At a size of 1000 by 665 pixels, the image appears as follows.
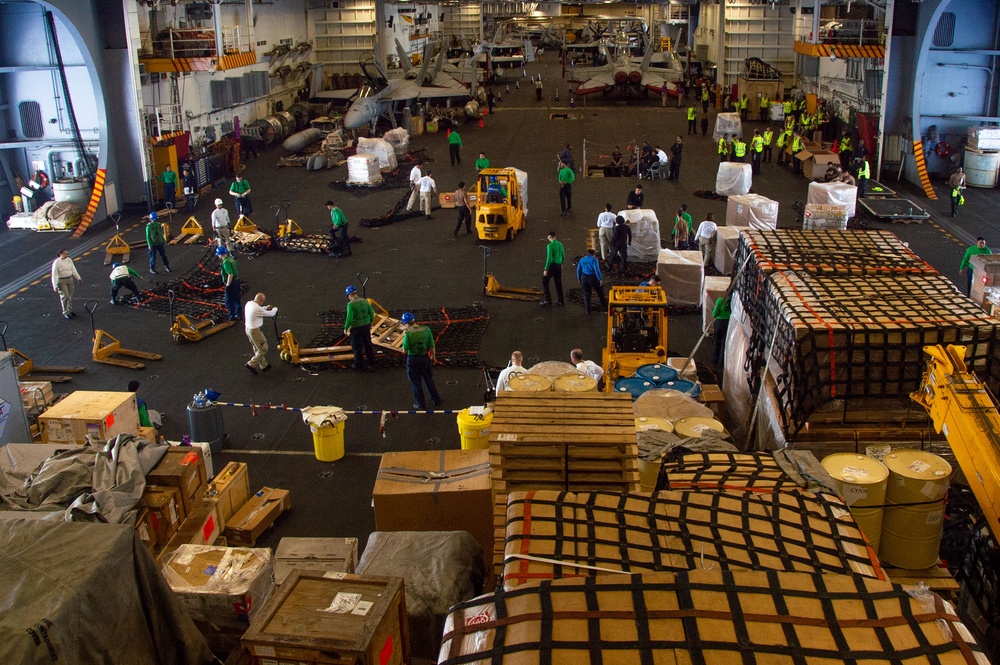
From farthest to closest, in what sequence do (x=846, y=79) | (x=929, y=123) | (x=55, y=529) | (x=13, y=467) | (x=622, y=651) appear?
1. (x=846, y=79)
2. (x=929, y=123)
3. (x=13, y=467)
4. (x=55, y=529)
5. (x=622, y=651)

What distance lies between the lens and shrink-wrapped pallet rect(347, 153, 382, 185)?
1080 inches

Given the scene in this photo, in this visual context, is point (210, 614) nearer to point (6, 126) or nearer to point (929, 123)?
point (6, 126)

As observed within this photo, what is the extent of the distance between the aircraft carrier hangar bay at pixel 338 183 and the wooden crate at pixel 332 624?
3.85 m

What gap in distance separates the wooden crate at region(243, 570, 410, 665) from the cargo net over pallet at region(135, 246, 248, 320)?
11859mm

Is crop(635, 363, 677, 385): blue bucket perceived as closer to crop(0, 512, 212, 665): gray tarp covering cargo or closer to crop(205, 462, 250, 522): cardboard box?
crop(205, 462, 250, 522): cardboard box

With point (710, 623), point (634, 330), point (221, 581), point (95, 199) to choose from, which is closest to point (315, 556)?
point (221, 581)

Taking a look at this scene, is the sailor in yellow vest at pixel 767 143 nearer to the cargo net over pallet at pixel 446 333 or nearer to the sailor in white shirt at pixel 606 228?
the sailor in white shirt at pixel 606 228

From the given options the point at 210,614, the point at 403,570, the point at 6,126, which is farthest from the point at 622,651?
the point at 6,126

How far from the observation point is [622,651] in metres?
3.93

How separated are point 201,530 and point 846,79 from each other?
31169mm

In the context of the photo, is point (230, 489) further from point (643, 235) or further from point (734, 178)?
point (734, 178)

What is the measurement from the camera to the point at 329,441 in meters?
11.3

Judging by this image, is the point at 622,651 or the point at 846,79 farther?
the point at 846,79

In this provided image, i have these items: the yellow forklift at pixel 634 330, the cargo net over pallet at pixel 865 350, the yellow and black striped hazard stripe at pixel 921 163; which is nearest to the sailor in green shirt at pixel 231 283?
the yellow forklift at pixel 634 330
